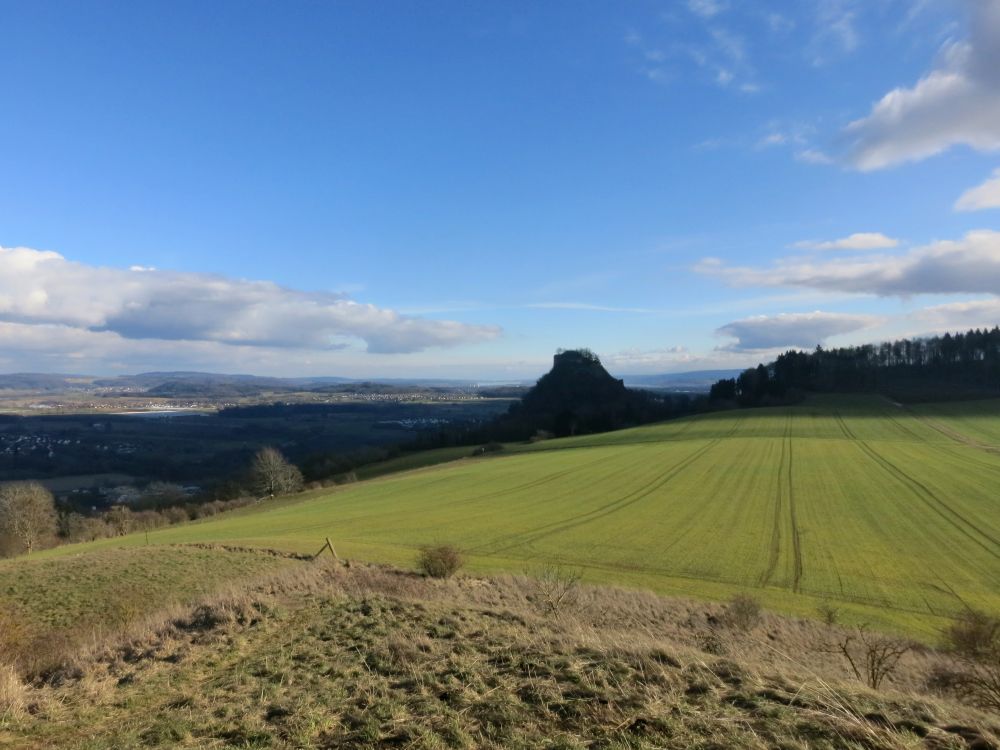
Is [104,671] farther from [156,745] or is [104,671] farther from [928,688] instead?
[928,688]

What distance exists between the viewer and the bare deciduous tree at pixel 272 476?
225 ft

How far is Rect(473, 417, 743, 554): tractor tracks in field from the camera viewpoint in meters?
31.5

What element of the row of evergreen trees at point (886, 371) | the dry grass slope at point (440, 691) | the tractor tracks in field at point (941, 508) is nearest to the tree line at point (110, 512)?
the dry grass slope at point (440, 691)

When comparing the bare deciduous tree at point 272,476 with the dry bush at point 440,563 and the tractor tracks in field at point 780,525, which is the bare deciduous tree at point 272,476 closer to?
the dry bush at point 440,563

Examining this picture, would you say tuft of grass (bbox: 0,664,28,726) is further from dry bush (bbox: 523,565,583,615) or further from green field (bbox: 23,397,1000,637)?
green field (bbox: 23,397,1000,637)

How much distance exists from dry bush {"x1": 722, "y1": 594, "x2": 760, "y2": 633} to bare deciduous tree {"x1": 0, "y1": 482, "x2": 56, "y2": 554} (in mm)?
57984

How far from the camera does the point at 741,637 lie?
14719 millimetres

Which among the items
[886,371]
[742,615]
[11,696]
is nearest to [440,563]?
[742,615]

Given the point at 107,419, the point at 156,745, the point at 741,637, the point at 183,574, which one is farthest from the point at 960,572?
the point at 107,419

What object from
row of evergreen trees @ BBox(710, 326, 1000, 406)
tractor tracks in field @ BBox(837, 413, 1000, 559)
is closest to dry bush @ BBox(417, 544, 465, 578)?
tractor tracks in field @ BBox(837, 413, 1000, 559)

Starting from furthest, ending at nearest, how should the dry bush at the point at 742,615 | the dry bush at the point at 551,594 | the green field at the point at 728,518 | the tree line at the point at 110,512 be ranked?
1. the tree line at the point at 110,512
2. the green field at the point at 728,518
3. the dry bush at the point at 742,615
4. the dry bush at the point at 551,594

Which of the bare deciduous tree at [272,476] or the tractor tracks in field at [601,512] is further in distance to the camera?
the bare deciduous tree at [272,476]

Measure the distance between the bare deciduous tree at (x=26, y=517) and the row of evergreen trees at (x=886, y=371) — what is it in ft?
368

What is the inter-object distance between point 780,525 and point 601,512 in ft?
Result: 37.9
